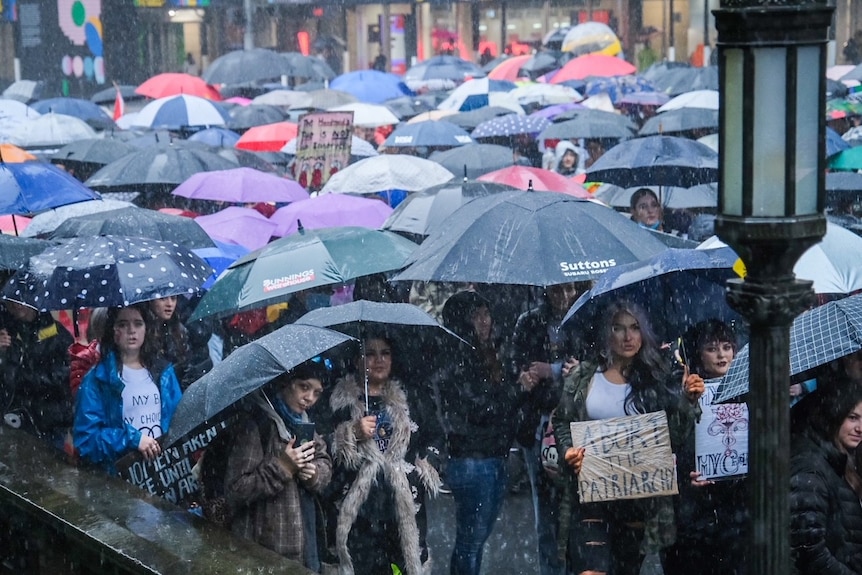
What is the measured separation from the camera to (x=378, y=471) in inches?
220

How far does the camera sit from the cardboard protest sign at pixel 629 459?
5234 millimetres

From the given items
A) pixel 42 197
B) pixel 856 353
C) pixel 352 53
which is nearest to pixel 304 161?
pixel 42 197

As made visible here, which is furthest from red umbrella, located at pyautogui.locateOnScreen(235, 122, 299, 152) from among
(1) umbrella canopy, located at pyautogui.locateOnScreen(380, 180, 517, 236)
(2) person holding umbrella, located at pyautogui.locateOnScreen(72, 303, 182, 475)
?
(2) person holding umbrella, located at pyautogui.locateOnScreen(72, 303, 182, 475)

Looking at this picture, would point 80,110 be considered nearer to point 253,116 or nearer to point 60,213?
point 253,116

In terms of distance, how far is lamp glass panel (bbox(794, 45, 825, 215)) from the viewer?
3.21 m

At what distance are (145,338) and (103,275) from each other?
48 centimetres

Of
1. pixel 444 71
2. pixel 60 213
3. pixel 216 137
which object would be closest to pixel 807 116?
pixel 60 213

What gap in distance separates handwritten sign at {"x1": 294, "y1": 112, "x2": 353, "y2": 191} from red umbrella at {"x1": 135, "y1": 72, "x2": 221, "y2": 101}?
1071 centimetres

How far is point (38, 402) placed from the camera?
742 cm

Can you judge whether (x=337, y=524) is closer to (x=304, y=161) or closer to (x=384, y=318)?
(x=384, y=318)

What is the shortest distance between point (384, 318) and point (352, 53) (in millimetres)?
44302

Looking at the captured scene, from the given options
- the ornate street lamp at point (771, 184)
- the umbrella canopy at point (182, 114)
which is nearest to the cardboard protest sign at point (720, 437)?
the ornate street lamp at point (771, 184)

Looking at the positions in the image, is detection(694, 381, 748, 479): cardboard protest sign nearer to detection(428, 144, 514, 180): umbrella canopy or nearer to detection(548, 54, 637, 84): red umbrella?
detection(428, 144, 514, 180): umbrella canopy

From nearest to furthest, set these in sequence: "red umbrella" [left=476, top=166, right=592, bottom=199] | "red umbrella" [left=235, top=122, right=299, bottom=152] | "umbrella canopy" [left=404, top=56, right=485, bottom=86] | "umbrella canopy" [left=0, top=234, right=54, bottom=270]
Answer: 1. "umbrella canopy" [left=0, top=234, right=54, bottom=270]
2. "red umbrella" [left=476, top=166, right=592, bottom=199]
3. "red umbrella" [left=235, top=122, right=299, bottom=152]
4. "umbrella canopy" [left=404, top=56, right=485, bottom=86]
